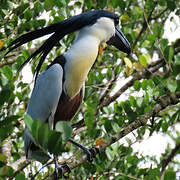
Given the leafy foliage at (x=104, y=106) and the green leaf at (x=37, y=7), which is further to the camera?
the green leaf at (x=37, y=7)

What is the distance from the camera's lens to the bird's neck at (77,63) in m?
2.71

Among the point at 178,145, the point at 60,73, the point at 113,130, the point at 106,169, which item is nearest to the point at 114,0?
the point at 60,73

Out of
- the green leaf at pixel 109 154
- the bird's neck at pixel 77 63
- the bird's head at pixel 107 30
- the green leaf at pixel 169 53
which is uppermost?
the bird's head at pixel 107 30

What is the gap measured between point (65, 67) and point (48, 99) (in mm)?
283

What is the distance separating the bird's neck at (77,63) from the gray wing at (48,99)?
0.07m

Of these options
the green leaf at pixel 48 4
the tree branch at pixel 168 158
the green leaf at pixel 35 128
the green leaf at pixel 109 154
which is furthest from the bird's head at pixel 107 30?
the tree branch at pixel 168 158

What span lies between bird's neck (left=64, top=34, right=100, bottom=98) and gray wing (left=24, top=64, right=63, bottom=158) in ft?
0.23

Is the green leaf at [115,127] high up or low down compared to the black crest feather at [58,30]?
down

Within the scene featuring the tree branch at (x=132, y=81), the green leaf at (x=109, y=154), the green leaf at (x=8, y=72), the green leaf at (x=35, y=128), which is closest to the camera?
the green leaf at (x=35, y=128)

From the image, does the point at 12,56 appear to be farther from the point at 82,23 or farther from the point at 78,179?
the point at 78,179

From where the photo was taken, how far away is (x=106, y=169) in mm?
2543

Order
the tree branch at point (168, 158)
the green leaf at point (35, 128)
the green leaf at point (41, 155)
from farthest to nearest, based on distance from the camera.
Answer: the green leaf at point (41, 155) → the green leaf at point (35, 128) → the tree branch at point (168, 158)

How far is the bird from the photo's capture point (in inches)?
106

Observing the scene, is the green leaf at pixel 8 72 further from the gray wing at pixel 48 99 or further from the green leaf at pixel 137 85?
the green leaf at pixel 137 85
